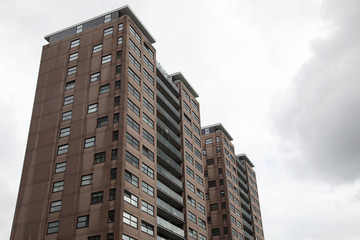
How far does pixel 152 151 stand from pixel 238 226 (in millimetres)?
50676

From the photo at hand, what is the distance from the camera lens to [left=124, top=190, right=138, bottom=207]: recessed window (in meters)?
56.2

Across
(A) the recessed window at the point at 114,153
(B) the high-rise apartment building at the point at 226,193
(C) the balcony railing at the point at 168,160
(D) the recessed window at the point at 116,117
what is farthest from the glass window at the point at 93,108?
(B) the high-rise apartment building at the point at 226,193

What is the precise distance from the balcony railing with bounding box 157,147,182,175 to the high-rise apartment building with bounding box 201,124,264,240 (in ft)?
98.3

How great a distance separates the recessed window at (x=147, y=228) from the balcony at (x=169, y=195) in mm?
8221

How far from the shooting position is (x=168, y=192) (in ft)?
233

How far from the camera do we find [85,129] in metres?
63.0

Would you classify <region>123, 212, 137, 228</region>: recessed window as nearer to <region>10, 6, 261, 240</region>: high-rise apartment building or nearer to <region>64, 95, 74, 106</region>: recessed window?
<region>10, 6, 261, 240</region>: high-rise apartment building

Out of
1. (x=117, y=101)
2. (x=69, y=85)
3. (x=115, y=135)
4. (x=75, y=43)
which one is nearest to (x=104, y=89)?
(x=117, y=101)

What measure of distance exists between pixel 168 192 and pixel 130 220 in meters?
16.3

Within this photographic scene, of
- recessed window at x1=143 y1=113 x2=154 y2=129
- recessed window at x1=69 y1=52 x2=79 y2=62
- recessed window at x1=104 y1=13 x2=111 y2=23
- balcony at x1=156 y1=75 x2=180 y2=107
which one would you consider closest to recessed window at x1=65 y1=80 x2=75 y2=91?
recessed window at x1=69 y1=52 x2=79 y2=62

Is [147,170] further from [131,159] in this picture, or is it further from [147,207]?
[147,207]

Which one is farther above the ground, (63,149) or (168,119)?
(168,119)

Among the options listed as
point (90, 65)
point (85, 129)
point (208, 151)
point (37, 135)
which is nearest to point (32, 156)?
point (37, 135)

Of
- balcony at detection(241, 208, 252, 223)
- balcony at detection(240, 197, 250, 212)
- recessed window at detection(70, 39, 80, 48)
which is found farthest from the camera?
balcony at detection(240, 197, 250, 212)
